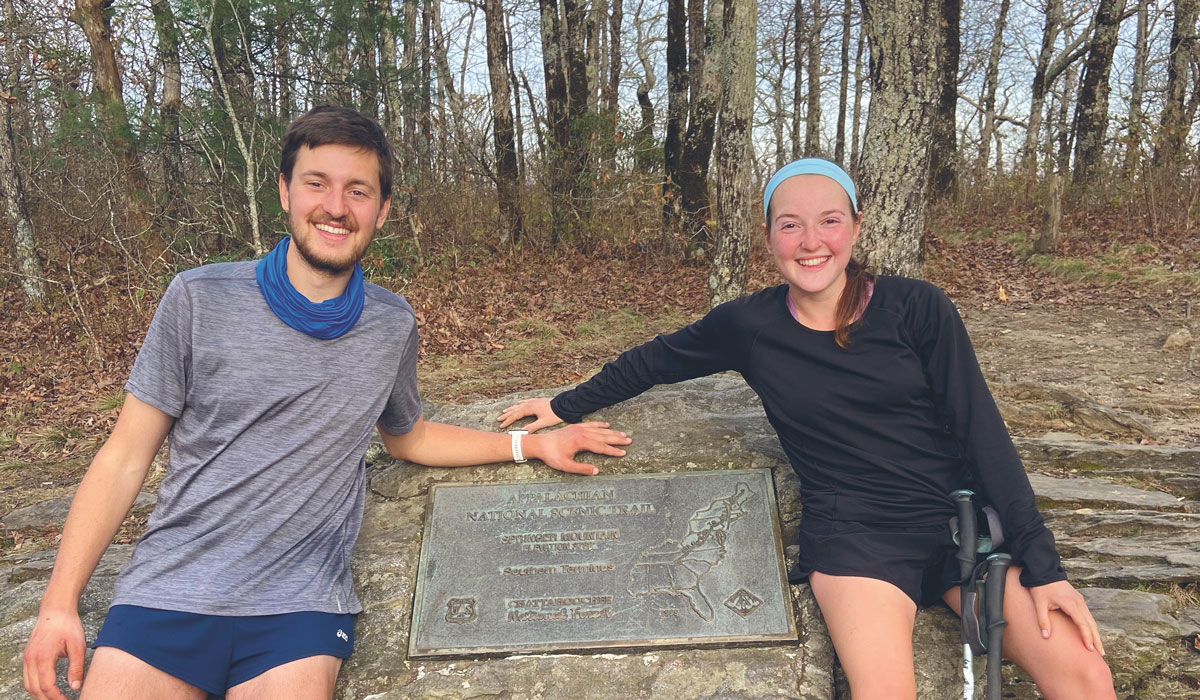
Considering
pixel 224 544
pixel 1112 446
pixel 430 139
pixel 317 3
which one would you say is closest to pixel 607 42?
pixel 430 139

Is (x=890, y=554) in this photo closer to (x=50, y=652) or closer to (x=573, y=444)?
(x=573, y=444)

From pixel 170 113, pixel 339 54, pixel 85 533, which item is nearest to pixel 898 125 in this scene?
pixel 85 533

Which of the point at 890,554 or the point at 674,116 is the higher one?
the point at 674,116

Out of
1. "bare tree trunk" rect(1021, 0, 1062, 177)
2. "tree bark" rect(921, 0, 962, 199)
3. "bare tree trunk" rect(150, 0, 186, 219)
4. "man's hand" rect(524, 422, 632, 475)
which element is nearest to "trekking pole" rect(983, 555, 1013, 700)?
"man's hand" rect(524, 422, 632, 475)

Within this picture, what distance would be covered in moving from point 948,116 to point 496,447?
12668mm

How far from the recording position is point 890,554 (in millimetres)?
2480

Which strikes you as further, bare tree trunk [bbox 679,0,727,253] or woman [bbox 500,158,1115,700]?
bare tree trunk [bbox 679,0,727,253]

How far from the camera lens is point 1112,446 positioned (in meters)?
3.94

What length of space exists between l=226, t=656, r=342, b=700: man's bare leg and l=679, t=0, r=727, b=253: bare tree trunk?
28.7 ft

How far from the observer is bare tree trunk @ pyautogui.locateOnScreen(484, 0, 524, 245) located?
37.4ft

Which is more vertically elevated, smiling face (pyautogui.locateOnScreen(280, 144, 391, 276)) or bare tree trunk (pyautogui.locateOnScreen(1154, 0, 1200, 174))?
bare tree trunk (pyautogui.locateOnScreen(1154, 0, 1200, 174))

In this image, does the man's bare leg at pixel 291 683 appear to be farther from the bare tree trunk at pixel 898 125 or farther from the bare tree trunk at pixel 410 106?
the bare tree trunk at pixel 410 106

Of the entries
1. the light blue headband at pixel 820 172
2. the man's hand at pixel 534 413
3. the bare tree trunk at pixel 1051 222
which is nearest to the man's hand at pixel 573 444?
the man's hand at pixel 534 413

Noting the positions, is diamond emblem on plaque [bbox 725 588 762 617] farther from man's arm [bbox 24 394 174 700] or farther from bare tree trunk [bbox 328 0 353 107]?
bare tree trunk [bbox 328 0 353 107]
